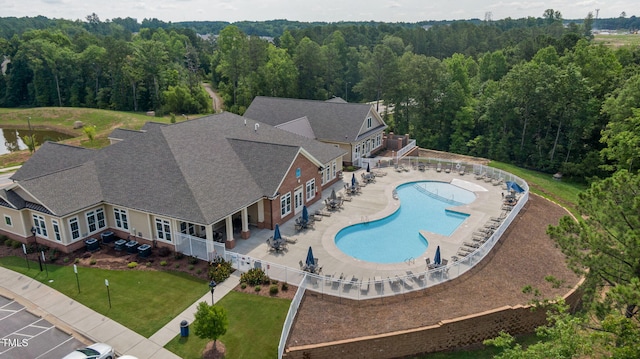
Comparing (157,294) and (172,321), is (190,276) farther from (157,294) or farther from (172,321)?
(172,321)

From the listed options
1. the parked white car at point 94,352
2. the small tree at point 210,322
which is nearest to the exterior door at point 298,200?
the small tree at point 210,322

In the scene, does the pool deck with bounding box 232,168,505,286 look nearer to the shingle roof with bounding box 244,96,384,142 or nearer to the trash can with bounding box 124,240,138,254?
the trash can with bounding box 124,240,138,254

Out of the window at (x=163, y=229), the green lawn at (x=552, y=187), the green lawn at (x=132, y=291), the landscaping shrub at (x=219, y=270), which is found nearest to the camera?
the green lawn at (x=132, y=291)

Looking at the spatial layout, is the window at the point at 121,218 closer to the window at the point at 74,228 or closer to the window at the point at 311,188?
the window at the point at 74,228

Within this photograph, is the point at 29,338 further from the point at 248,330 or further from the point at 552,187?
the point at 552,187

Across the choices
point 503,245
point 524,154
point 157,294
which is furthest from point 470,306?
point 524,154
